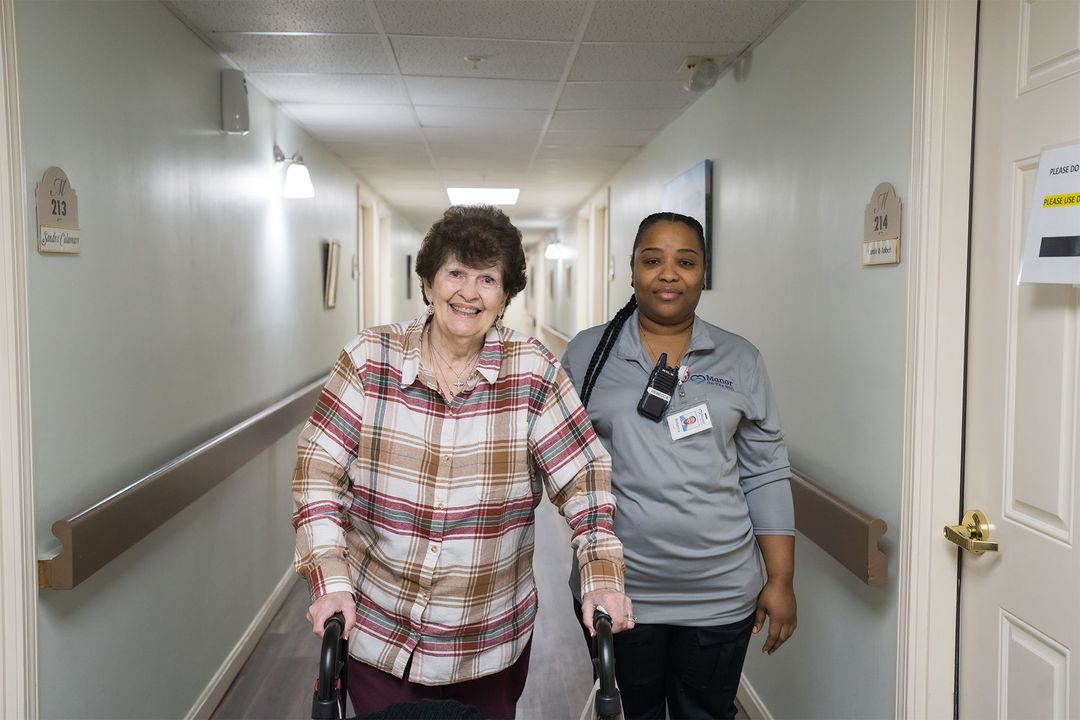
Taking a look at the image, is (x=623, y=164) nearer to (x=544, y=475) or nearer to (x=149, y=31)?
(x=149, y=31)

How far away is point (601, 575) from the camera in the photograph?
1.49 meters

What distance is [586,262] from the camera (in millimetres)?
9094

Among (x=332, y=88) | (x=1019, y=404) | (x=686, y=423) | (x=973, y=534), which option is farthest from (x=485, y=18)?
(x=973, y=534)

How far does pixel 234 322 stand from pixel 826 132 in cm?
242

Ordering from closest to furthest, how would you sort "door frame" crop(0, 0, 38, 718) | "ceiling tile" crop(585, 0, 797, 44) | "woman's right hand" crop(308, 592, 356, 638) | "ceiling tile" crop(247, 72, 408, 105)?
"woman's right hand" crop(308, 592, 356, 638), "door frame" crop(0, 0, 38, 718), "ceiling tile" crop(585, 0, 797, 44), "ceiling tile" crop(247, 72, 408, 105)

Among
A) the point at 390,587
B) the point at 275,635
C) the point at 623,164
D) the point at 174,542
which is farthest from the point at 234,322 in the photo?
the point at 623,164

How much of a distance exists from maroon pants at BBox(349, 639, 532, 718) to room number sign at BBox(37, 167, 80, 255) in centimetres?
121

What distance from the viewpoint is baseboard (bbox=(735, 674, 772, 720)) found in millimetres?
3125

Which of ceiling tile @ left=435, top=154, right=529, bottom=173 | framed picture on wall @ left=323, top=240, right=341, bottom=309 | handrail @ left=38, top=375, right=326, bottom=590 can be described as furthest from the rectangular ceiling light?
handrail @ left=38, top=375, right=326, bottom=590

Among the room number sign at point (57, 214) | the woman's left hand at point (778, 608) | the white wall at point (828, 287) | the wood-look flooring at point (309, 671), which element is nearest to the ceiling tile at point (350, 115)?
the white wall at point (828, 287)

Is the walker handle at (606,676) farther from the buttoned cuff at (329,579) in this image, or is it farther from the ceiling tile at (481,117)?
the ceiling tile at (481,117)

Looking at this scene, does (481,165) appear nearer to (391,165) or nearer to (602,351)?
(391,165)

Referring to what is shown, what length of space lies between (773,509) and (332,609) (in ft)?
3.38

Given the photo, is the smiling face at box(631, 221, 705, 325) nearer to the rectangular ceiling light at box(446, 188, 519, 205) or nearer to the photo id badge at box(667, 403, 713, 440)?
the photo id badge at box(667, 403, 713, 440)
